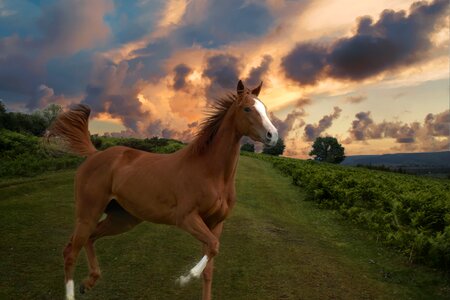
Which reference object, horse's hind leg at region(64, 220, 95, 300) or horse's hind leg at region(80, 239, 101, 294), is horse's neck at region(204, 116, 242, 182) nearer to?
horse's hind leg at region(64, 220, 95, 300)

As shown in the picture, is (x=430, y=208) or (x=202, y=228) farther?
(x=430, y=208)

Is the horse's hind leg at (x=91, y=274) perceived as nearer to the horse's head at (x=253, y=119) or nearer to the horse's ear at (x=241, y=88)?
the horse's head at (x=253, y=119)

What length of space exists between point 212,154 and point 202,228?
3.29ft

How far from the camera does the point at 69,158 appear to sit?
1085 inches

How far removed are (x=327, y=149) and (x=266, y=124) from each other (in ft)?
417

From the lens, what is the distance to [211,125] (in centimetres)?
601

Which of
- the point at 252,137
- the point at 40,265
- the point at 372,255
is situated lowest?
the point at 372,255

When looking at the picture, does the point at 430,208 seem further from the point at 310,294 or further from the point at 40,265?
the point at 40,265

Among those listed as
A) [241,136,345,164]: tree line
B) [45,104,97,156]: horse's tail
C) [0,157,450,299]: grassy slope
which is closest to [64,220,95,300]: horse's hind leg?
[0,157,450,299]: grassy slope

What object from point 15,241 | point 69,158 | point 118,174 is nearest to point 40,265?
point 15,241

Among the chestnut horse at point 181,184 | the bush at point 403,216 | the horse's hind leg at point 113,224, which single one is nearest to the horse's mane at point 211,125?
the chestnut horse at point 181,184

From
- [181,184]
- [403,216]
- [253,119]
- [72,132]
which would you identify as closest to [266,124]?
[253,119]

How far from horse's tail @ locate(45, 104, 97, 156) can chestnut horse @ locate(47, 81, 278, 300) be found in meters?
0.75

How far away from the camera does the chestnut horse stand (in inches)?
217
